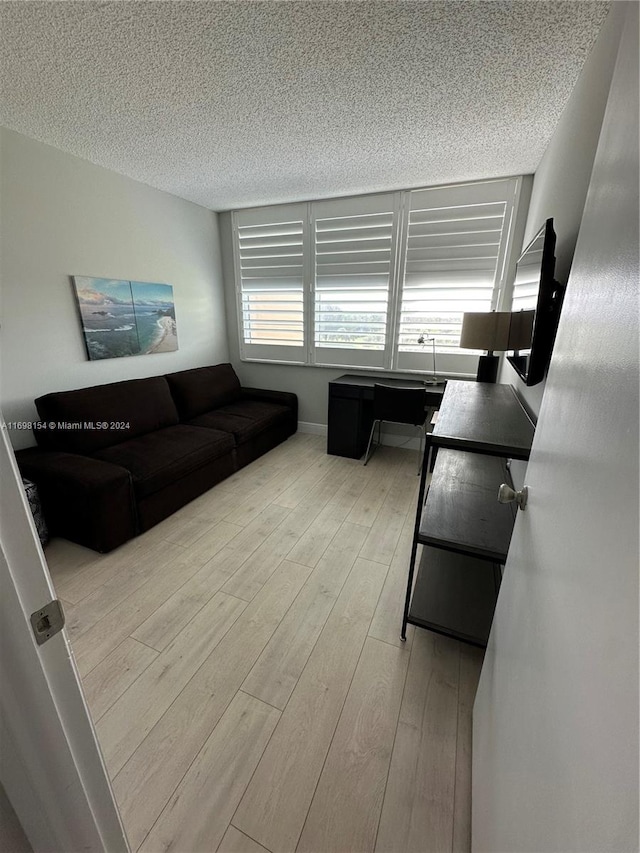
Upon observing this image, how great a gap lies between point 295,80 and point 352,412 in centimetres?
239

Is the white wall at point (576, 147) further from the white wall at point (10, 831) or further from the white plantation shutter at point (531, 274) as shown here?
the white wall at point (10, 831)

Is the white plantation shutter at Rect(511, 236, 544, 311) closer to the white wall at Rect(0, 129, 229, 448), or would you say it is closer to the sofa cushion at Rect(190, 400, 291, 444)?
the sofa cushion at Rect(190, 400, 291, 444)

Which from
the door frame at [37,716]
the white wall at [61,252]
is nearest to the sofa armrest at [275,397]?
the white wall at [61,252]

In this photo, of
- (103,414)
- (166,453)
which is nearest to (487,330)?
(166,453)

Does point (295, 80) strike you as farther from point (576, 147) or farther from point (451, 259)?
point (451, 259)

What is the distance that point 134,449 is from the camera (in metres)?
2.54

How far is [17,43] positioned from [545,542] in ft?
8.46

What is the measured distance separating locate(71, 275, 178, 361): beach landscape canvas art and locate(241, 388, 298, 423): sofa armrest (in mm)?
972

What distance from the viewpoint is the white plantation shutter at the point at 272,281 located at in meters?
3.57

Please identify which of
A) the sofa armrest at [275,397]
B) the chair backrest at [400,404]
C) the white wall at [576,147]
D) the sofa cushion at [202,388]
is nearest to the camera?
the white wall at [576,147]

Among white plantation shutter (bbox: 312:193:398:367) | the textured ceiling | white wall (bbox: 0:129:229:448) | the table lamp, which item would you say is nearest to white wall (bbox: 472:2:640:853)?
the textured ceiling

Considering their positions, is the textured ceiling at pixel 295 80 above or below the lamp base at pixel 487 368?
above

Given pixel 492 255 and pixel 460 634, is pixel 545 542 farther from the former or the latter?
pixel 492 255

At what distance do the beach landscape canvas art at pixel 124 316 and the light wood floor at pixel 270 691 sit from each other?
1.66 m
